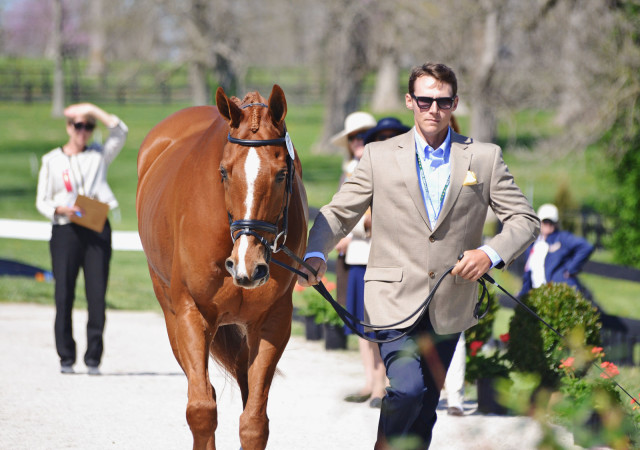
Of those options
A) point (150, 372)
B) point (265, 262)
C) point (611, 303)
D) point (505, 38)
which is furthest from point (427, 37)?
point (265, 262)

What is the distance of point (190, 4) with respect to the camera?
28250 mm

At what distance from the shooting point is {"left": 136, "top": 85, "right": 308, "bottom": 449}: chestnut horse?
3.88 metres

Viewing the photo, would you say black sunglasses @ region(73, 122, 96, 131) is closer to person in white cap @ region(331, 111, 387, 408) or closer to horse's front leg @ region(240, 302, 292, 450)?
person in white cap @ region(331, 111, 387, 408)

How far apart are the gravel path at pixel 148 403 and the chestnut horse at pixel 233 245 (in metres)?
0.48

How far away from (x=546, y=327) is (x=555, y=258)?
239cm

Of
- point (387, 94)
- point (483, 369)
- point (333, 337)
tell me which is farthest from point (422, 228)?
point (387, 94)

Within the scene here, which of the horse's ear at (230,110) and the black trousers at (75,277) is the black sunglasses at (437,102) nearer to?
the horse's ear at (230,110)

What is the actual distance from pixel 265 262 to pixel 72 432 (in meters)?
2.79

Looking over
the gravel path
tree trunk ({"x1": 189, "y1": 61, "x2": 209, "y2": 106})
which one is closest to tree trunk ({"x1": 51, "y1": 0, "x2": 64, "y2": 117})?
tree trunk ({"x1": 189, "y1": 61, "x2": 209, "y2": 106})

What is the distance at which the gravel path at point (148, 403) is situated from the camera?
5785mm

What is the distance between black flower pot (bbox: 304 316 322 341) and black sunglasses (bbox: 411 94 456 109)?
231 inches

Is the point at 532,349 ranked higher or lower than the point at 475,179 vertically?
lower

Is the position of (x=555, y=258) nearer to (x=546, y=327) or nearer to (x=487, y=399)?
(x=546, y=327)

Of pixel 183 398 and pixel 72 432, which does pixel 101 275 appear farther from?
pixel 72 432
